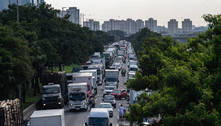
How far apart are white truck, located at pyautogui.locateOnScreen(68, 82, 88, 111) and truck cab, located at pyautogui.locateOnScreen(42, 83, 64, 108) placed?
1137 mm

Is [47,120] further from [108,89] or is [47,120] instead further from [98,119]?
[108,89]

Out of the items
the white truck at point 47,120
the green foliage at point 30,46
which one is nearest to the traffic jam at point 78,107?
the white truck at point 47,120

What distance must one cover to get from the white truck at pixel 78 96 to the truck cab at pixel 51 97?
44.8 inches

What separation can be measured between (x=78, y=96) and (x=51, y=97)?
2.46m

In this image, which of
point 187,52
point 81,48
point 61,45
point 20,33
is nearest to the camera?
point 187,52

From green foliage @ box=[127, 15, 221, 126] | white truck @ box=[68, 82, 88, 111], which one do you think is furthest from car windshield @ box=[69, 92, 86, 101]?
green foliage @ box=[127, 15, 221, 126]

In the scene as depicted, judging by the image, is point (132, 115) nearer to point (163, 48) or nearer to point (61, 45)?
point (163, 48)

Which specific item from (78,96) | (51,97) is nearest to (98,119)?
(51,97)

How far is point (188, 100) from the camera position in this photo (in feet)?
43.5

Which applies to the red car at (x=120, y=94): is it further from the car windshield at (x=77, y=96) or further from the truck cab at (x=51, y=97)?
the truck cab at (x=51, y=97)

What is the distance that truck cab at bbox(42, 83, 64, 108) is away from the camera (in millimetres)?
39938

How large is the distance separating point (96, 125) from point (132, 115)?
13162 millimetres

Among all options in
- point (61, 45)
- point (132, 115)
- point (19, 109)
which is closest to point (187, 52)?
point (132, 115)

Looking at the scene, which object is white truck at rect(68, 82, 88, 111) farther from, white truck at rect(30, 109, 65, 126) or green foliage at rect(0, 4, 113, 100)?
white truck at rect(30, 109, 65, 126)
